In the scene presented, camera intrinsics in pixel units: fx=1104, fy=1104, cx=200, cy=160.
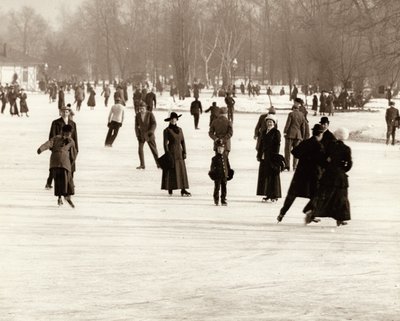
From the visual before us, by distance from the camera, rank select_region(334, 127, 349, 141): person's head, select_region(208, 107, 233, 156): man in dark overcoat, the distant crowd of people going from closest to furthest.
Answer: 1. select_region(334, 127, 349, 141): person's head
2. the distant crowd of people
3. select_region(208, 107, 233, 156): man in dark overcoat

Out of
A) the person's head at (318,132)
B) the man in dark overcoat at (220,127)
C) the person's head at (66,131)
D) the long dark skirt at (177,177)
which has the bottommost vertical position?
the long dark skirt at (177,177)

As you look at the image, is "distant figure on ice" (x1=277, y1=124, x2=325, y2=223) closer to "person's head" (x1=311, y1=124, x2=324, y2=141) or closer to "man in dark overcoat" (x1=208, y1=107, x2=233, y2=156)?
"person's head" (x1=311, y1=124, x2=324, y2=141)

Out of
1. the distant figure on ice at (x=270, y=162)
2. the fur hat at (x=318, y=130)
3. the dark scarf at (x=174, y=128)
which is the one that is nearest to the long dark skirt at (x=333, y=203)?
the fur hat at (x=318, y=130)

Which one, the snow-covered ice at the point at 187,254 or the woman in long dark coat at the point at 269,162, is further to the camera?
the woman in long dark coat at the point at 269,162

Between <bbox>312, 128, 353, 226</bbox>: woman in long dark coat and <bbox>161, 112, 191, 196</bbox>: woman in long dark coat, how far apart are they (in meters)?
3.74

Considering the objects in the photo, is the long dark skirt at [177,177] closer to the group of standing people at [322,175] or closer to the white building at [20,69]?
the group of standing people at [322,175]

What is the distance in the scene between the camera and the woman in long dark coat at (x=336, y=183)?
1235cm

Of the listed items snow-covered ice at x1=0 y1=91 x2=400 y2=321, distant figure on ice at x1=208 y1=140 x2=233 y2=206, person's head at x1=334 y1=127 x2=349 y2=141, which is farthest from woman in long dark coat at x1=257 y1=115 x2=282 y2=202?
person's head at x1=334 y1=127 x2=349 y2=141

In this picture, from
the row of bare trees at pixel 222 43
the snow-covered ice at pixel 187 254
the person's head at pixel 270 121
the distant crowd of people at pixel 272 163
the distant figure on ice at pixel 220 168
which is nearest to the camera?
the snow-covered ice at pixel 187 254

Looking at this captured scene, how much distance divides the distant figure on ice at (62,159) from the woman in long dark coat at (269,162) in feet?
8.61

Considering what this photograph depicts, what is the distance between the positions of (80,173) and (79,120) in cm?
2190

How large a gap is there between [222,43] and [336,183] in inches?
3513

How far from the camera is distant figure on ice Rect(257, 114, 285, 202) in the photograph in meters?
14.8

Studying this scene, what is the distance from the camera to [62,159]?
14.1m
